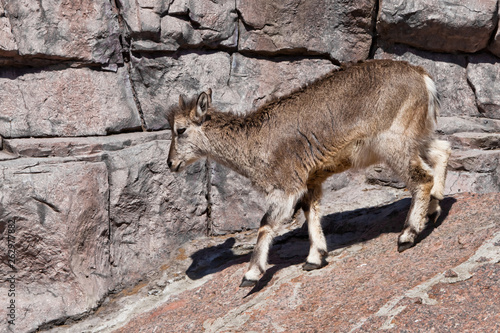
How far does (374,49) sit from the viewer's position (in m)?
9.49

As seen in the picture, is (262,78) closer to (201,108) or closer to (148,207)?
(201,108)

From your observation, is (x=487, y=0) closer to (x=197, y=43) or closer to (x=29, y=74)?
(x=197, y=43)

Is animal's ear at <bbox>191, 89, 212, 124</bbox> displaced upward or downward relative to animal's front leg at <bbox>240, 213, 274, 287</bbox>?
upward

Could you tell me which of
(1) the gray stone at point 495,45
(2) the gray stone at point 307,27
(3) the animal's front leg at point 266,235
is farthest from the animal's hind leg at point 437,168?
(1) the gray stone at point 495,45

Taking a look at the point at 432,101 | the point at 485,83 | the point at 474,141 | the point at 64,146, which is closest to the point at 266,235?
the point at 432,101

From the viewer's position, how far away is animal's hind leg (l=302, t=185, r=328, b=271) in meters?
6.45

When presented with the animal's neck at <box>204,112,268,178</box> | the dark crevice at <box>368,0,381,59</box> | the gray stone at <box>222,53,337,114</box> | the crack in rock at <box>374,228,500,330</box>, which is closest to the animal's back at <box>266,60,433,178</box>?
the animal's neck at <box>204,112,268,178</box>

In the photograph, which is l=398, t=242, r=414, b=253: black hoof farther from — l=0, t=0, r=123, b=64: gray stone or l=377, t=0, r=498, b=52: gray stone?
l=0, t=0, r=123, b=64: gray stone

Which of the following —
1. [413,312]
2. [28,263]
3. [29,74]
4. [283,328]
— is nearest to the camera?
[413,312]

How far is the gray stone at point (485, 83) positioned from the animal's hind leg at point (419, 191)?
419 cm

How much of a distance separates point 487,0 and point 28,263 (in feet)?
25.9

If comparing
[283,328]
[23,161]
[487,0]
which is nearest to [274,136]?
[283,328]

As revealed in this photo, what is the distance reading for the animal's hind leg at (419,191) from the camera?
20.3 feet

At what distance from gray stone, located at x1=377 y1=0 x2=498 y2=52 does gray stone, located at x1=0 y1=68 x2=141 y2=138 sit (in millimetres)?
4233
